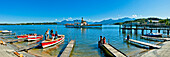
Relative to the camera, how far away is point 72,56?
14.9 meters

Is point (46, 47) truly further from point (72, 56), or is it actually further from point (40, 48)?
point (72, 56)

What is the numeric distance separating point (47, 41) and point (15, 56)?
812cm

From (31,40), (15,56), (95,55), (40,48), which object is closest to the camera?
(15,56)

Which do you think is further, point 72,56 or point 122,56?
point 72,56

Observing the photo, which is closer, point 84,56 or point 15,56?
point 15,56

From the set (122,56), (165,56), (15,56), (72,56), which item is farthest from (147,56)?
(15,56)

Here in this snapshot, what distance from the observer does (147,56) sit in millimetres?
11938

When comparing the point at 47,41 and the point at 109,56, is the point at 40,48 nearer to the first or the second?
the point at 47,41

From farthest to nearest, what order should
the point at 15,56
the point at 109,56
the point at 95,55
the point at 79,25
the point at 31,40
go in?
the point at 79,25 → the point at 31,40 → the point at 95,55 → the point at 109,56 → the point at 15,56

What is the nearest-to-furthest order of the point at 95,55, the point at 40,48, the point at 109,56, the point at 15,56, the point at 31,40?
the point at 15,56 < the point at 109,56 < the point at 95,55 < the point at 40,48 < the point at 31,40

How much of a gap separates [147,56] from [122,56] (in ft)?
8.80

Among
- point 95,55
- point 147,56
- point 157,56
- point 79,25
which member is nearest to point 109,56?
point 95,55

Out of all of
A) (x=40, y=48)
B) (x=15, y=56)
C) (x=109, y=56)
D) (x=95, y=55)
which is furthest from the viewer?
(x=40, y=48)

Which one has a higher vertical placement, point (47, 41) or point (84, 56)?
point (47, 41)
